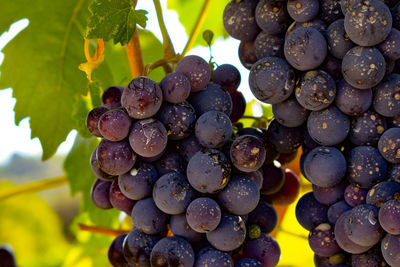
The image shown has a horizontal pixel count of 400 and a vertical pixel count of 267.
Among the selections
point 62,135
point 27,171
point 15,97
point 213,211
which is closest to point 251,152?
point 213,211

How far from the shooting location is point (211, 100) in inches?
27.2

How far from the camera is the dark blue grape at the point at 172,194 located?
64 cm

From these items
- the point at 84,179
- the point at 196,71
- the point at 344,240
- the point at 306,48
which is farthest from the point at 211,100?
the point at 84,179

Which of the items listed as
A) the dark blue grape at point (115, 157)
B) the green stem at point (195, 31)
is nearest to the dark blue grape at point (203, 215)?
the dark blue grape at point (115, 157)

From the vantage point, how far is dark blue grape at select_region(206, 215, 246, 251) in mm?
637

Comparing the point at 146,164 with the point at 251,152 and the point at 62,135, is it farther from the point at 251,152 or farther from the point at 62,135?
the point at 62,135

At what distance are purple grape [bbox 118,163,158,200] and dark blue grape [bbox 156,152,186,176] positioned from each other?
0.03 feet

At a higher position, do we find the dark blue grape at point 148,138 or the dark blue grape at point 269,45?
the dark blue grape at point 269,45

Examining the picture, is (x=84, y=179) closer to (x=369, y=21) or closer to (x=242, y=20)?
(x=242, y=20)

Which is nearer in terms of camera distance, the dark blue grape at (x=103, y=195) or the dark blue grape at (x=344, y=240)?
the dark blue grape at (x=344, y=240)

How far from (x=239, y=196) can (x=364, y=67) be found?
222mm

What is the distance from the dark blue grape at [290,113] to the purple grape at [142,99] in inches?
6.6

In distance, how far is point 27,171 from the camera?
294 inches

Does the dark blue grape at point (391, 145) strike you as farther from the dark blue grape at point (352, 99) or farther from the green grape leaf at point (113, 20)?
the green grape leaf at point (113, 20)
